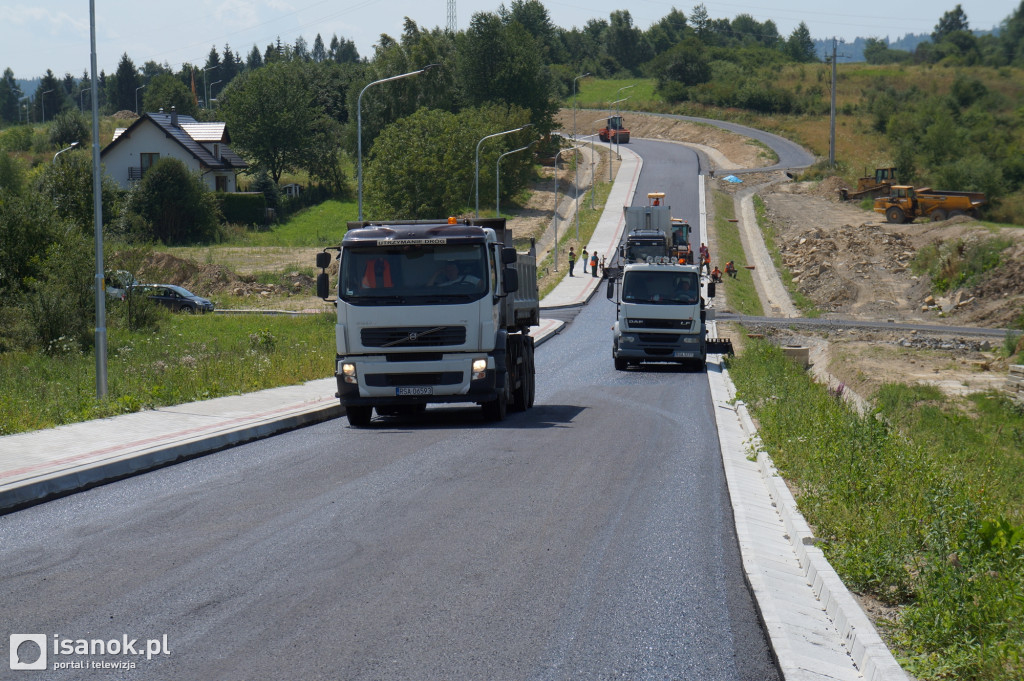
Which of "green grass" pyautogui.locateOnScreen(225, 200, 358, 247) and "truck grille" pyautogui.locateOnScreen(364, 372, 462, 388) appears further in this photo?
"green grass" pyautogui.locateOnScreen(225, 200, 358, 247)

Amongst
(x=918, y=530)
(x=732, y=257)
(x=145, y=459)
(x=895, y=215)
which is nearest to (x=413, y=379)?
(x=145, y=459)

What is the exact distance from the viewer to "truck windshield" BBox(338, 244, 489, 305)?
49.8 ft

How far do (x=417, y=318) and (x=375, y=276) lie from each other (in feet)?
3.15

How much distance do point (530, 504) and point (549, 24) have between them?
178 metres

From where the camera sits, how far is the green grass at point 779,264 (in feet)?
168

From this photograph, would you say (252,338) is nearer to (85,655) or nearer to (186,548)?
(186,548)

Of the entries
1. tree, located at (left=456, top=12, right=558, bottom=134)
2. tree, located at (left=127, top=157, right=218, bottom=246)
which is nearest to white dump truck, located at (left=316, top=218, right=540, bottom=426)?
tree, located at (left=127, top=157, right=218, bottom=246)

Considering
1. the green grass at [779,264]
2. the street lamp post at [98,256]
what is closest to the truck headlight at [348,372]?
the street lamp post at [98,256]

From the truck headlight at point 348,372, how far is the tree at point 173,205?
60.6 metres

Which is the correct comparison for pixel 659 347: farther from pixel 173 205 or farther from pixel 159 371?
pixel 173 205

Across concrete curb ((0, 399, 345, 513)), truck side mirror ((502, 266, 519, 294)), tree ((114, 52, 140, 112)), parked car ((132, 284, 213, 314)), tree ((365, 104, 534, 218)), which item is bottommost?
parked car ((132, 284, 213, 314))

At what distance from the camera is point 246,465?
11914 mm

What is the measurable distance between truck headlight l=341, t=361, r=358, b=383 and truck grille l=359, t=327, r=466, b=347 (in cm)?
46

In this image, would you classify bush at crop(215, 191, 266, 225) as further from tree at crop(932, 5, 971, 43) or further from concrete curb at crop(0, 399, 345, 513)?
tree at crop(932, 5, 971, 43)
